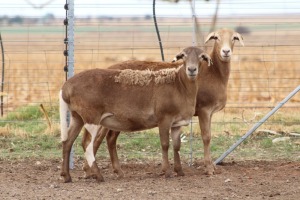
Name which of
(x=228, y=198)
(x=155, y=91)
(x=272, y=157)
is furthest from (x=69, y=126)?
(x=272, y=157)

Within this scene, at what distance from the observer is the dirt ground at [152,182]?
9995 millimetres

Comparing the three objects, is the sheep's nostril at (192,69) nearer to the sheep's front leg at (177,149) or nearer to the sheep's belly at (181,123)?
the sheep's belly at (181,123)

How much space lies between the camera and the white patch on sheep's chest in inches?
449

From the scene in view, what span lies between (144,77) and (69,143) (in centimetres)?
144

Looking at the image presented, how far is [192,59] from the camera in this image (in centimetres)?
1118

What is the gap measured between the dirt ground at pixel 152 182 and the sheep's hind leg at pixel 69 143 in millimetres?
136

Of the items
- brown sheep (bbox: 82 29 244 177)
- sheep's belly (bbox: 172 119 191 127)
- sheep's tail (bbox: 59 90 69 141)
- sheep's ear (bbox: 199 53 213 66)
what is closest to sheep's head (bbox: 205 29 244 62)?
brown sheep (bbox: 82 29 244 177)

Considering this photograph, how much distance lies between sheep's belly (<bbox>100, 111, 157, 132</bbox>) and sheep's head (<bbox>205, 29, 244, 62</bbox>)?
1.53 m

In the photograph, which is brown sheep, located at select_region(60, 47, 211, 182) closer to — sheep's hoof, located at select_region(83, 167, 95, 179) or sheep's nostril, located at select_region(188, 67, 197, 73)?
sheep's nostril, located at select_region(188, 67, 197, 73)

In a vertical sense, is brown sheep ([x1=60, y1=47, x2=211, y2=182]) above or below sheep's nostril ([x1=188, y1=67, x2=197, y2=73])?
below

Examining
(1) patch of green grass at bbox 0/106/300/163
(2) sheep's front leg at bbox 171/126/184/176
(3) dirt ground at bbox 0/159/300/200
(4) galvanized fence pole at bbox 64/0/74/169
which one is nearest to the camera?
(3) dirt ground at bbox 0/159/300/200

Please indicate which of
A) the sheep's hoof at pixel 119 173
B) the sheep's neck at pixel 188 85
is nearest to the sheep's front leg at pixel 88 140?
the sheep's hoof at pixel 119 173

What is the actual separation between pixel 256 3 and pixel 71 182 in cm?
451

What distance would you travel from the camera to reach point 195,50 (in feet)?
37.0
